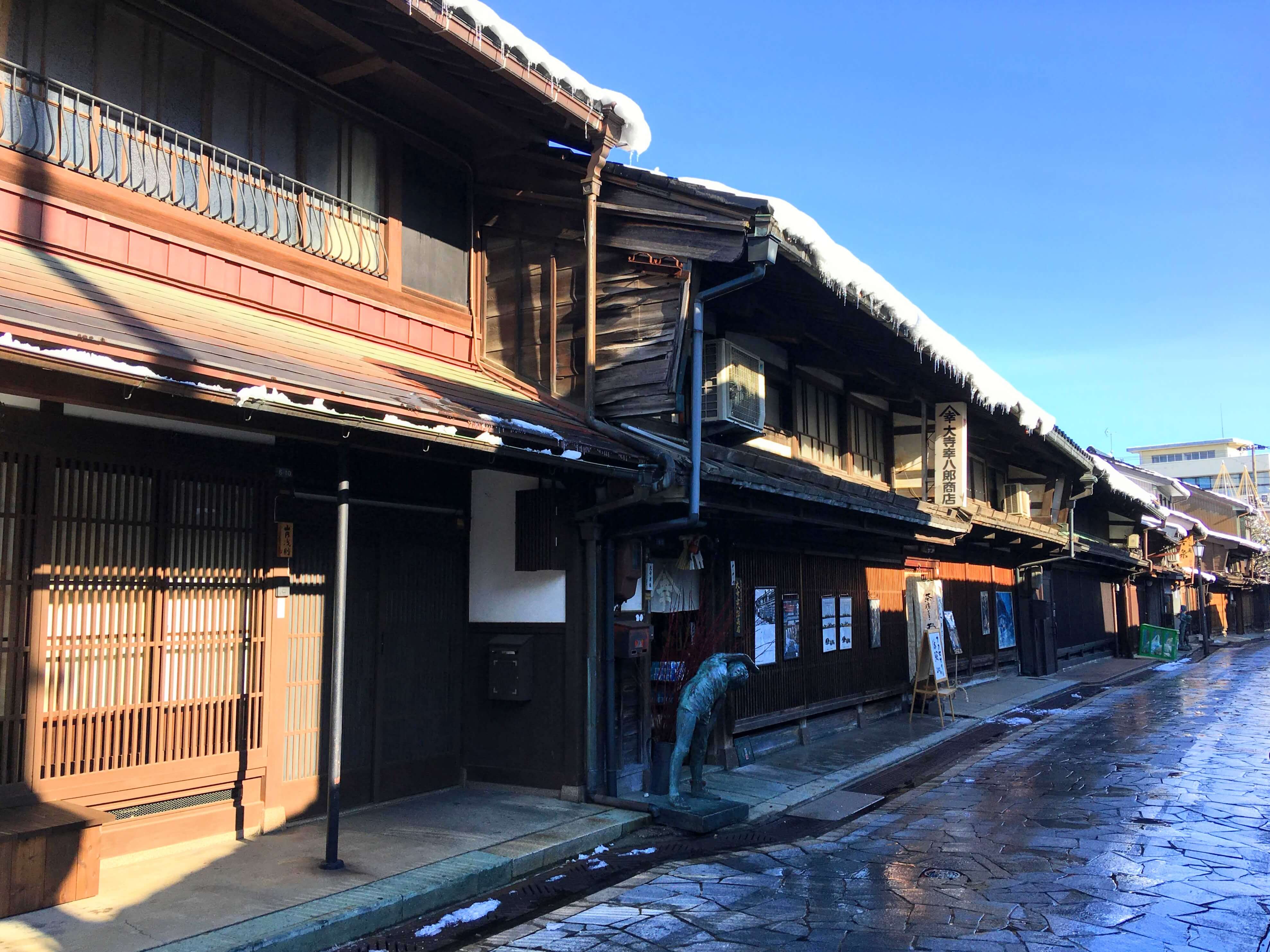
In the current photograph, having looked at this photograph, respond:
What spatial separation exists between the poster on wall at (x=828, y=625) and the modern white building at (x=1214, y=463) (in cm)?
8857

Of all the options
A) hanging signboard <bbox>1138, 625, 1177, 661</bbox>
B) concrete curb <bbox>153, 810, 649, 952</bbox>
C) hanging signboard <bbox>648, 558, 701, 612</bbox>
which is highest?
hanging signboard <bbox>648, 558, 701, 612</bbox>

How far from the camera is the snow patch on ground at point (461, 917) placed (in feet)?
20.1

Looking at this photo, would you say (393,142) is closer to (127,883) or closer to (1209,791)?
(127,883)

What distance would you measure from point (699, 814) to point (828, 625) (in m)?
6.62

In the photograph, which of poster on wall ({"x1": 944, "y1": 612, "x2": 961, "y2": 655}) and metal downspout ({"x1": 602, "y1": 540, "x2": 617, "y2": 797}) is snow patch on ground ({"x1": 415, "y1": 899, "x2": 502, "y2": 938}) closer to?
metal downspout ({"x1": 602, "y1": 540, "x2": 617, "y2": 797})

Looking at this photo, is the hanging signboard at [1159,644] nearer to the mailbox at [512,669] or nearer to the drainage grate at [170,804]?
the mailbox at [512,669]

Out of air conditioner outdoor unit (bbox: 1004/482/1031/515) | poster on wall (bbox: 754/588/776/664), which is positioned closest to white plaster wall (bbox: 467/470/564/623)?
poster on wall (bbox: 754/588/776/664)

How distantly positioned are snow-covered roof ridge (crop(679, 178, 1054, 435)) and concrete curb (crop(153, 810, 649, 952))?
611 centimetres

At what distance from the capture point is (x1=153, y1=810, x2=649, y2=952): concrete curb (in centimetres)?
546

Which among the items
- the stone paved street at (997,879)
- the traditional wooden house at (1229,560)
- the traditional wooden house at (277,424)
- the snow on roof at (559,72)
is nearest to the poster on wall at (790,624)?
the stone paved street at (997,879)

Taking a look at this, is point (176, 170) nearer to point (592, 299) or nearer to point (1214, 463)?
point (592, 299)

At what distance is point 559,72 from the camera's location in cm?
884

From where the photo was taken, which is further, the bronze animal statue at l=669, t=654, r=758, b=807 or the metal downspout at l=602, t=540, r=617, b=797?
the metal downspout at l=602, t=540, r=617, b=797

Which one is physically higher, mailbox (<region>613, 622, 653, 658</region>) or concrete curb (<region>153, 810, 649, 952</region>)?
mailbox (<region>613, 622, 653, 658</region>)
